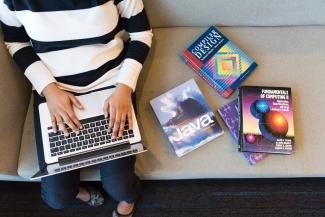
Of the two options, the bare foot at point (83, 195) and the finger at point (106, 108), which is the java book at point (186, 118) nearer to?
the finger at point (106, 108)

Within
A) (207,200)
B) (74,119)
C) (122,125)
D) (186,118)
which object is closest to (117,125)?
(122,125)

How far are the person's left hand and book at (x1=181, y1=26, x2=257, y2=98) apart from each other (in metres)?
0.29

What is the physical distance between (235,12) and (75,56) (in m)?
0.58

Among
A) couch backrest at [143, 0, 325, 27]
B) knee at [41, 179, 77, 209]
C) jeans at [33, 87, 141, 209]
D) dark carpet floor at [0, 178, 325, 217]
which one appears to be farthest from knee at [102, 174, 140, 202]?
couch backrest at [143, 0, 325, 27]

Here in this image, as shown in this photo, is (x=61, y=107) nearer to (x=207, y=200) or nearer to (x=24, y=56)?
(x=24, y=56)

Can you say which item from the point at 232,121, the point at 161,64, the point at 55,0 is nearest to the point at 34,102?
the point at 55,0

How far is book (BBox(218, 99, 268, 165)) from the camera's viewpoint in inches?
41.1

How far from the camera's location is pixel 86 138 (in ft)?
3.18

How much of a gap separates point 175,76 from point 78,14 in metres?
0.39

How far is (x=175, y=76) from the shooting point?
1171 millimetres

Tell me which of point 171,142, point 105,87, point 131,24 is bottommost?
point 171,142

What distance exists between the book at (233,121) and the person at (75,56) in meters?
0.31

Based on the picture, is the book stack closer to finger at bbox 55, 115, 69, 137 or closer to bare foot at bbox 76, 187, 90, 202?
finger at bbox 55, 115, 69, 137

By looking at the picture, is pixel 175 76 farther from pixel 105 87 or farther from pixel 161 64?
pixel 105 87
